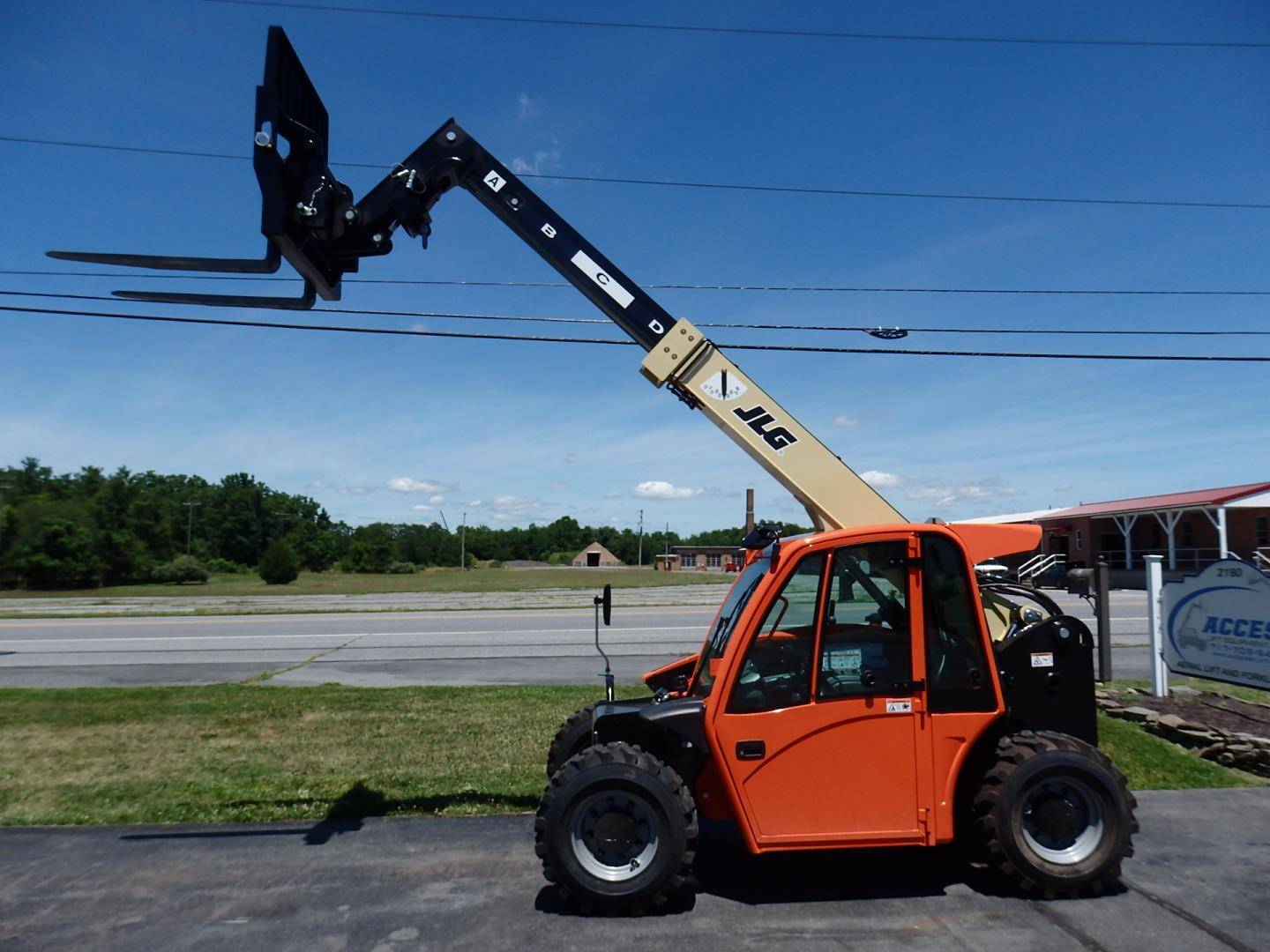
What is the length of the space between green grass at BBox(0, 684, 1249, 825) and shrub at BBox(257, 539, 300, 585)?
48427 millimetres

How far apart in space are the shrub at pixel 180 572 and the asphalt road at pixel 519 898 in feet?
238

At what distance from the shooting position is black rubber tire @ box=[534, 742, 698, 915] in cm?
446

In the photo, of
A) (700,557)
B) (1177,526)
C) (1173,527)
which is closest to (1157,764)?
(1173,527)

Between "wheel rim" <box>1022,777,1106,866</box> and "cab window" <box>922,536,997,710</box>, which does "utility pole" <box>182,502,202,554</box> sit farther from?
"wheel rim" <box>1022,777,1106,866</box>

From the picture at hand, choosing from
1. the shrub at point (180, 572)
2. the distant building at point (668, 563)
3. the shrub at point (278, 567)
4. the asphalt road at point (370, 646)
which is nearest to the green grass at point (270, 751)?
the asphalt road at point (370, 646)

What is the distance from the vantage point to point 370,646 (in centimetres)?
1802

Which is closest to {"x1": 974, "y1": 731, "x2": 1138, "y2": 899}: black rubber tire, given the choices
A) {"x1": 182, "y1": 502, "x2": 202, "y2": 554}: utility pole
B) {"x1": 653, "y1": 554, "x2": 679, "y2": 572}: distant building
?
{"x1": 653, "y1": 554, "x2": 679, "y2": 572}: distant building

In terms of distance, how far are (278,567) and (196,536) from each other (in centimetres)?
Answer: 5915

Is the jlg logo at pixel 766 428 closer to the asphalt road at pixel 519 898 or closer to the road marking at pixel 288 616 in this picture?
the asphalt road at pixel 519 898

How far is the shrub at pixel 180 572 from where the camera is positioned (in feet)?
231

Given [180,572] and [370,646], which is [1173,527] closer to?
[370,646]

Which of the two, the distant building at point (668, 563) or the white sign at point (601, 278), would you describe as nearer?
the white sign at point (601, 278)

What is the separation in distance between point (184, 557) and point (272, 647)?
6274 cm

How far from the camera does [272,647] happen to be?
1825 cm
